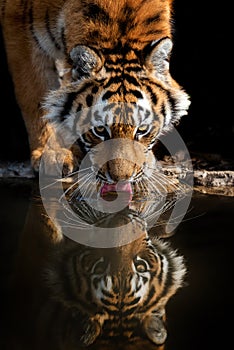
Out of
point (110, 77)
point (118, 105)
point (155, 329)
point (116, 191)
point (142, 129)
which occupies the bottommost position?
point (116, 191)

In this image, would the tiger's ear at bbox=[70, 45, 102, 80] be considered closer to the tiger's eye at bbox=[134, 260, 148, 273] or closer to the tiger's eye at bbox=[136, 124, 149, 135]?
the tiger's eye at bbox=[136, 124, 149, 135]

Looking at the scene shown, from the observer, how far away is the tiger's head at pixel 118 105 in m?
2.76

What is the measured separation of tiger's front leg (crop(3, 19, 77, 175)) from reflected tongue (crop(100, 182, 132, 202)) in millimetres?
431

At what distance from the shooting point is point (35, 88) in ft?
11.6

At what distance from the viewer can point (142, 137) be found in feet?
9.41

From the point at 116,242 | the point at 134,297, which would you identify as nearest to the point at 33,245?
the point at 116,242

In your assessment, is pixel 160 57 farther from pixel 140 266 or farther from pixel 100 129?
pixel 140 266

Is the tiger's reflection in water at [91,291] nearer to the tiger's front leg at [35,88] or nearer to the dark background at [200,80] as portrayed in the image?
the tiger's front leg at [35,88]

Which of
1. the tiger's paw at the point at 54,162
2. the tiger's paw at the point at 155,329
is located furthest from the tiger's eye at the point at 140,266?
the tiger's paw at the point at 54,162

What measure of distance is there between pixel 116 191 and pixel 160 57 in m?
0.68

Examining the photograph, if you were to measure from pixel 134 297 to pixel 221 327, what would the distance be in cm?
33

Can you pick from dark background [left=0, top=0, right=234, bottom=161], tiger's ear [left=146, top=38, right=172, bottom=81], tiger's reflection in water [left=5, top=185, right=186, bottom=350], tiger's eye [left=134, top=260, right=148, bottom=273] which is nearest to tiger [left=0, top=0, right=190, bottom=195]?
tiger's ear [left=146, top=38, right=172, bottom=81]

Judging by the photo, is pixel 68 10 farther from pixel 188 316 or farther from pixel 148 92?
pixel 188 316

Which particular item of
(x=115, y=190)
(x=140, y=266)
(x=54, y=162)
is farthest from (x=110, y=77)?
(x=140, y=266)
